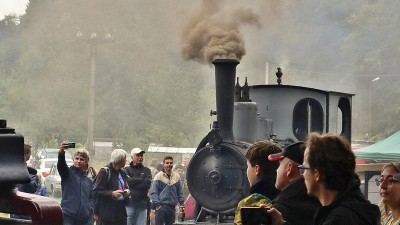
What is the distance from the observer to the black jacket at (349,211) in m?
3.18

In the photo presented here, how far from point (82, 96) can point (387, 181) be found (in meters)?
20.0

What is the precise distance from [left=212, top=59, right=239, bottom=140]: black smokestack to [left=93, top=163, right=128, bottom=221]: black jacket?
146cm

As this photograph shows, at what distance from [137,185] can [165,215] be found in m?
0.92

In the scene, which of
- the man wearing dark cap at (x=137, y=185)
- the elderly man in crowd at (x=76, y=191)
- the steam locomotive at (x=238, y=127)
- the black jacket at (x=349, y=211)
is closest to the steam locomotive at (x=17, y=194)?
the black jacket at (x=349, y=211)

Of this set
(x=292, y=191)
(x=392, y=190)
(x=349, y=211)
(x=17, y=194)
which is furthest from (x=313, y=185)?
(x=392, y=190)

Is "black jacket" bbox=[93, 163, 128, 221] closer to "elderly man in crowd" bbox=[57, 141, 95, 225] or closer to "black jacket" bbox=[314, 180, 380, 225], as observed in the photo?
"elderly man in crowd" bbox=[57, 141, 95, 225]

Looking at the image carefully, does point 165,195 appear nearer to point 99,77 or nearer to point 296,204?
point 296,204

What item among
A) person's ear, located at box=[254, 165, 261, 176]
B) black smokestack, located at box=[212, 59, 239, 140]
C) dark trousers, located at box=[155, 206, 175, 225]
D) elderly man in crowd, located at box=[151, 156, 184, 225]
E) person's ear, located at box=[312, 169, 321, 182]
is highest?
black smokestack, located at box=[212, 59, 239, 140]

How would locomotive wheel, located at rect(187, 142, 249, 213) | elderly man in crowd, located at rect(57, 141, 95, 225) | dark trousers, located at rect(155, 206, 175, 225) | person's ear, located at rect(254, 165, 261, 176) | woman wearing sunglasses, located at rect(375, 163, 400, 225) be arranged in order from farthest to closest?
dark trousers, located at rect(155, 206, 175, 225) < locomotive wheel, located at rect(187, 142, 249, 213) < elderly man in crowd, located at rect(57, 141, 95, 225) < woman wearing sunglasses, located at rect(375, 163, 400, 225) < person's ear, located at rect(254, 165, 261, 176)

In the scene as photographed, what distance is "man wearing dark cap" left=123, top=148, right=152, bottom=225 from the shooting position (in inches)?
462

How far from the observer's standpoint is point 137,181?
11.8m

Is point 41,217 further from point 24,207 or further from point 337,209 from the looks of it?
point 337,209

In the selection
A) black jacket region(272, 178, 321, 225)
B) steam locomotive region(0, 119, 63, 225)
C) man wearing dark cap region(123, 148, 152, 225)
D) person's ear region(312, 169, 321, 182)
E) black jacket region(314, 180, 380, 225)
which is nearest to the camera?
steam locomotive region(0, 119, 63, 225)

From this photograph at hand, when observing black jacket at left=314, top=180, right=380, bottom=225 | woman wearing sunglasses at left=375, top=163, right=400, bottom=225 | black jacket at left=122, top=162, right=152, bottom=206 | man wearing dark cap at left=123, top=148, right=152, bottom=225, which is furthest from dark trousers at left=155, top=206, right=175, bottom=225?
black jacket at left=314, top=180, right=380, bottom=225
